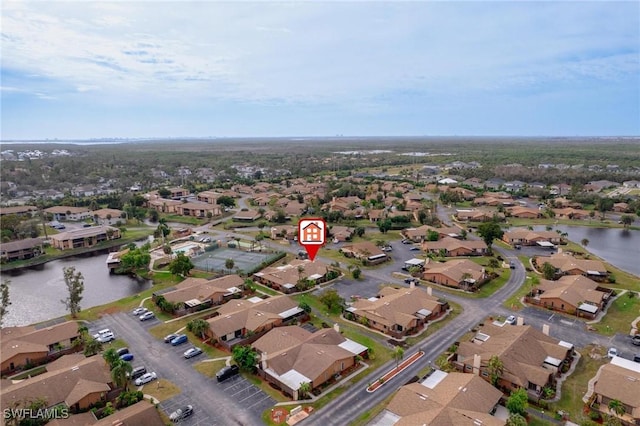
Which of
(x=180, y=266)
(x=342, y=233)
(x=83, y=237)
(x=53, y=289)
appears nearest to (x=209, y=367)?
(x=180, y=266)

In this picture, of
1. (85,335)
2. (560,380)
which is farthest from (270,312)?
(560,380)

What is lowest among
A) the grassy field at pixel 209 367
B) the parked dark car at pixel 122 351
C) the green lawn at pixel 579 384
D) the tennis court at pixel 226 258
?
the green lawn at pixel 579 384

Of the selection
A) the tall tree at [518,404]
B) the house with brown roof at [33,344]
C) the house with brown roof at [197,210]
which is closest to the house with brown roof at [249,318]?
the house with brown roof at [33,344]

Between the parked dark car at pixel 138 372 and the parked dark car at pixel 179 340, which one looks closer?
the parked dark car at pixel 138 372

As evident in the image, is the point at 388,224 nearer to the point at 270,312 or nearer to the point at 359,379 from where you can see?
the point at 270,312

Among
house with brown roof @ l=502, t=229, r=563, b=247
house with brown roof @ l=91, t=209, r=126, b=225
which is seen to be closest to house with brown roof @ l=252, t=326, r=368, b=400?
house with brown roof @ l=502, t=229, r=563, b=247

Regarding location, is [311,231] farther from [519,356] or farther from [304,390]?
[519,356]

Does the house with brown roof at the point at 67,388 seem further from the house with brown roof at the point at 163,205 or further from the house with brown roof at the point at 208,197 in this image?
the house with brown roof at the point at 208,197
